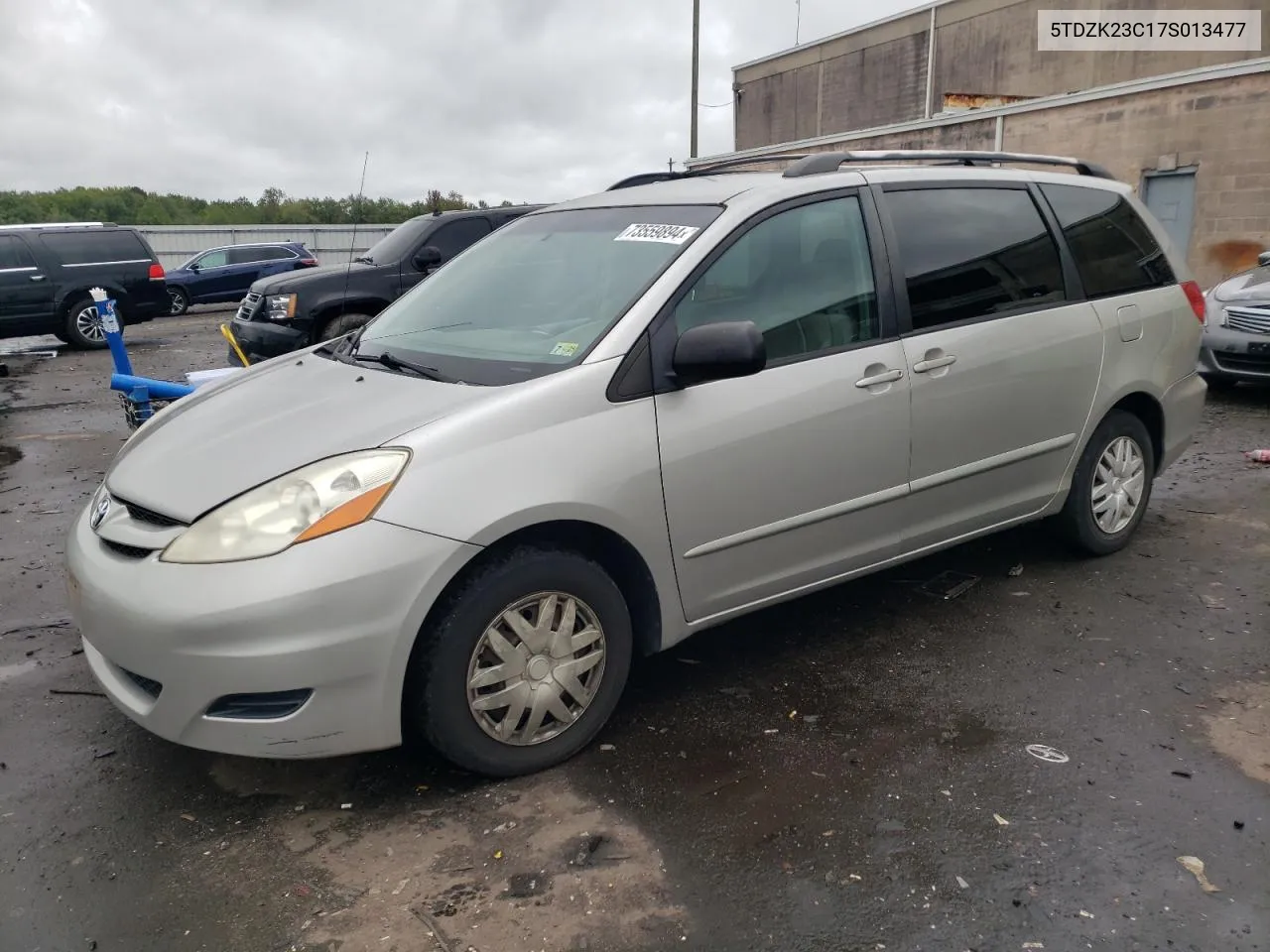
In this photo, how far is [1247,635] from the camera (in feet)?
12.5

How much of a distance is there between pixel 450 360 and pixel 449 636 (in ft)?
3.28

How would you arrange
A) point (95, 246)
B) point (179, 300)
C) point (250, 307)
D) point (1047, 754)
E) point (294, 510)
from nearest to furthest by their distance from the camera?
point (294, 510) → point (1047, 754) → point (250, 307) → point (95, 246) → point (179, 300)

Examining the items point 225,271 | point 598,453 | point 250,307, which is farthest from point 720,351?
point 225,271

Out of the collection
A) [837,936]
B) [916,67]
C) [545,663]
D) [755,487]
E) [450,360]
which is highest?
[916,67]

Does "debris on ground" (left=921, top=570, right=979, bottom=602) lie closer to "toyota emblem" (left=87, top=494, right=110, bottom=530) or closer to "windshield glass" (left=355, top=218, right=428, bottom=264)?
"toyota emblem" (left=87, top=494, right=110, bottom=530)

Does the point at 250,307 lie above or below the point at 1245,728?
above

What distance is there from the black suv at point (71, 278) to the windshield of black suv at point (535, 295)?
38.9 ft

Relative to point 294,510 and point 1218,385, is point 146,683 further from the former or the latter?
point 1218,385

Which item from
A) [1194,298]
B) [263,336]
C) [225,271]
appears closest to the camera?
[1194,298]

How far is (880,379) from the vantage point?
347 centimetres

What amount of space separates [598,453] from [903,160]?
2072mm

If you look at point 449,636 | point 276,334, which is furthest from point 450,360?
point 276,334

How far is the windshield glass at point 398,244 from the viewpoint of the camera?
9.52 m

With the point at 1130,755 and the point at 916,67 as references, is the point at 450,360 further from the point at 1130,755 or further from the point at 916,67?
the point at 916,67
